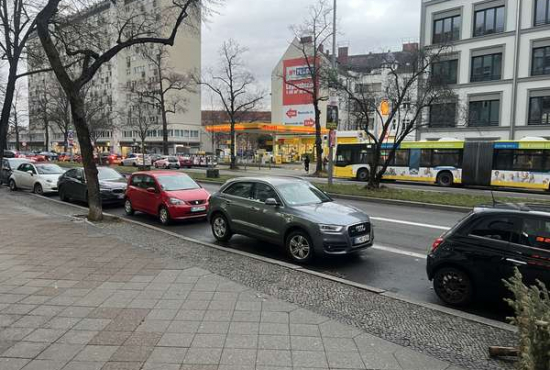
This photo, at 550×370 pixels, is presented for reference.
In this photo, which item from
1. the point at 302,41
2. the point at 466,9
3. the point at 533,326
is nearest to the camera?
the point at 533,326

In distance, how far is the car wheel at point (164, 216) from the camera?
37.0 feet

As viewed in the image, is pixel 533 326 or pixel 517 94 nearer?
pixel 533 326

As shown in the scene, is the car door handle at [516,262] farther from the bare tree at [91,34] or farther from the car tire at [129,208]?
the car tire at [129,208]

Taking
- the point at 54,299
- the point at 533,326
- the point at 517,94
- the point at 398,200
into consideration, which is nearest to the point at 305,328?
the point at 533,326

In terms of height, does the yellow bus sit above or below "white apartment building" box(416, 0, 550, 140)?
below

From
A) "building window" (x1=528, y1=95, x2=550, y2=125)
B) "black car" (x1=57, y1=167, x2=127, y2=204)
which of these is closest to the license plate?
"black car" (x1=57, y1=167, x2=127, y2=204)

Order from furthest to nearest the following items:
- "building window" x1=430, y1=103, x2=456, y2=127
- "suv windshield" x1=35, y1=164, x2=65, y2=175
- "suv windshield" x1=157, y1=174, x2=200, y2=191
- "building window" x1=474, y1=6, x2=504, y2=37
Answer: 1. "building window" x1=474, y1=6, x2=504, y2=37
2. "building window" x1=430, y1=103, x2=456, y2=127
3. "suv windshield" x1=35, y1=164, x2=65, y2=175
4. "suv windshield" x1=157, y1=174, x2=200, y2=191

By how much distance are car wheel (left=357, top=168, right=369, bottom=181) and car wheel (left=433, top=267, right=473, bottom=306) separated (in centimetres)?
2267

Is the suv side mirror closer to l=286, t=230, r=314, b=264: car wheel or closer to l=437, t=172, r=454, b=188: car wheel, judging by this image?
l=286, t=230, r=314, b=264: car wheel

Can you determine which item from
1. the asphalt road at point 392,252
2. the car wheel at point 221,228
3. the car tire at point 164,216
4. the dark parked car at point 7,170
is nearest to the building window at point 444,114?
the asphalt road at point 392,252

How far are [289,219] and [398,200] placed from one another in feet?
30.0

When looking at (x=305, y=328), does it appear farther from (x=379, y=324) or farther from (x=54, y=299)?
(x=54, y=299)

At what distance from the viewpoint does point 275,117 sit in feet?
255

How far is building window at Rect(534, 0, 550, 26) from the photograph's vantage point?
32.6m
